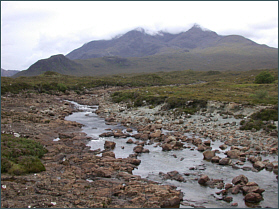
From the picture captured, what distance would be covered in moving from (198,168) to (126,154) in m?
7.80

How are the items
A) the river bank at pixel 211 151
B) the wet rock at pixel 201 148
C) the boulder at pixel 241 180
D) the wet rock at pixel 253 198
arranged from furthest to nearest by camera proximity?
the wet rock at pixel 201 148
the boulder at pixel 241 180
the river bank at pixel 211 151
the wet rock at pixel 253 198

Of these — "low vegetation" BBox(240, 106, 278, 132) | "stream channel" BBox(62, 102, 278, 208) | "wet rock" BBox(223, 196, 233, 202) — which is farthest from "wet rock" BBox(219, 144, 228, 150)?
"wet rock" BBox(223, 196, 233, 202)

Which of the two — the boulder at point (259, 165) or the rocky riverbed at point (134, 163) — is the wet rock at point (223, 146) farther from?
A: the boulder at point (259, 165)

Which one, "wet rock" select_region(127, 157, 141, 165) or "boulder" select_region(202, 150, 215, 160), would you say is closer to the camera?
"wet rock" select_region(127, 157, 141, 165)

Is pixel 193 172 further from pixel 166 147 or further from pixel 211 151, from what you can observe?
pixel 166 147

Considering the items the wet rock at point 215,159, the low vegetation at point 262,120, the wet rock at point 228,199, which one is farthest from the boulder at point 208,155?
the low vegetation at point 262,120

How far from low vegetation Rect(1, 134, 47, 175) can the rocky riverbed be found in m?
0.73

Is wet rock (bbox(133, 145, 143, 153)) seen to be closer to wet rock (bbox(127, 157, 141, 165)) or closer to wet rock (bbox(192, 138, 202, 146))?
wet rock (bbox(127, 157, 141, 165))

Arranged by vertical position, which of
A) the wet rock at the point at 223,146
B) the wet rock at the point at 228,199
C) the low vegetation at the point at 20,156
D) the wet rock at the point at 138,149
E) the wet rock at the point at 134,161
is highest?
the low vegetation at the point at 20,156

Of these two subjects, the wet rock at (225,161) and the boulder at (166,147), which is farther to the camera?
the boulder at (166,147)

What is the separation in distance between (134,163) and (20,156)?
32.7 feet

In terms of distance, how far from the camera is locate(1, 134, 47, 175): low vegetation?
706 inches

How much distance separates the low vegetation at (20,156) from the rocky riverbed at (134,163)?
2.40 ft

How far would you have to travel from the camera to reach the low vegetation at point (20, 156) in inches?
706
